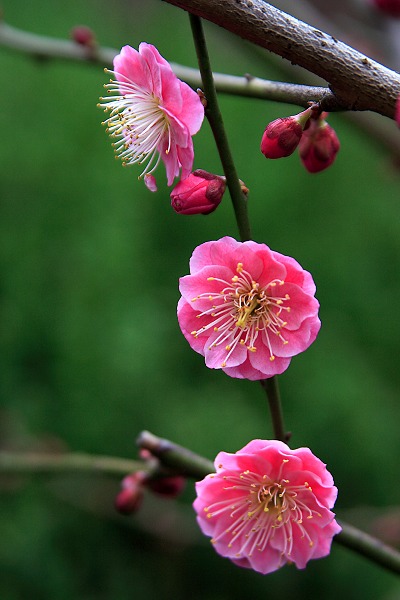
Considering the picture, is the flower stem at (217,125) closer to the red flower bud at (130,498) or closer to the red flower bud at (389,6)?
the red flower bud at (130,498)

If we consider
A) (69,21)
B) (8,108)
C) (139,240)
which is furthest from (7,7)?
(139,240)

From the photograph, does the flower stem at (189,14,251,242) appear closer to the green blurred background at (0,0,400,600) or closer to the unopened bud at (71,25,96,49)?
the unopened bud at (71,25,96,49)

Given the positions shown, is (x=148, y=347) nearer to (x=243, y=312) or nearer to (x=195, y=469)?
(x=195, y=469)

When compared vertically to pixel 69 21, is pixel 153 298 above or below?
below

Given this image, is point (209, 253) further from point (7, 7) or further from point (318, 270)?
point (7, 7)

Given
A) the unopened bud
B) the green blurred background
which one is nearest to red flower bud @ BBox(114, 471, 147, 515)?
the green blurred background

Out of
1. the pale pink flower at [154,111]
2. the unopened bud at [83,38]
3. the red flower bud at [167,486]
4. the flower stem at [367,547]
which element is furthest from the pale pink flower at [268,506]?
the unopened bud at [83,38]
